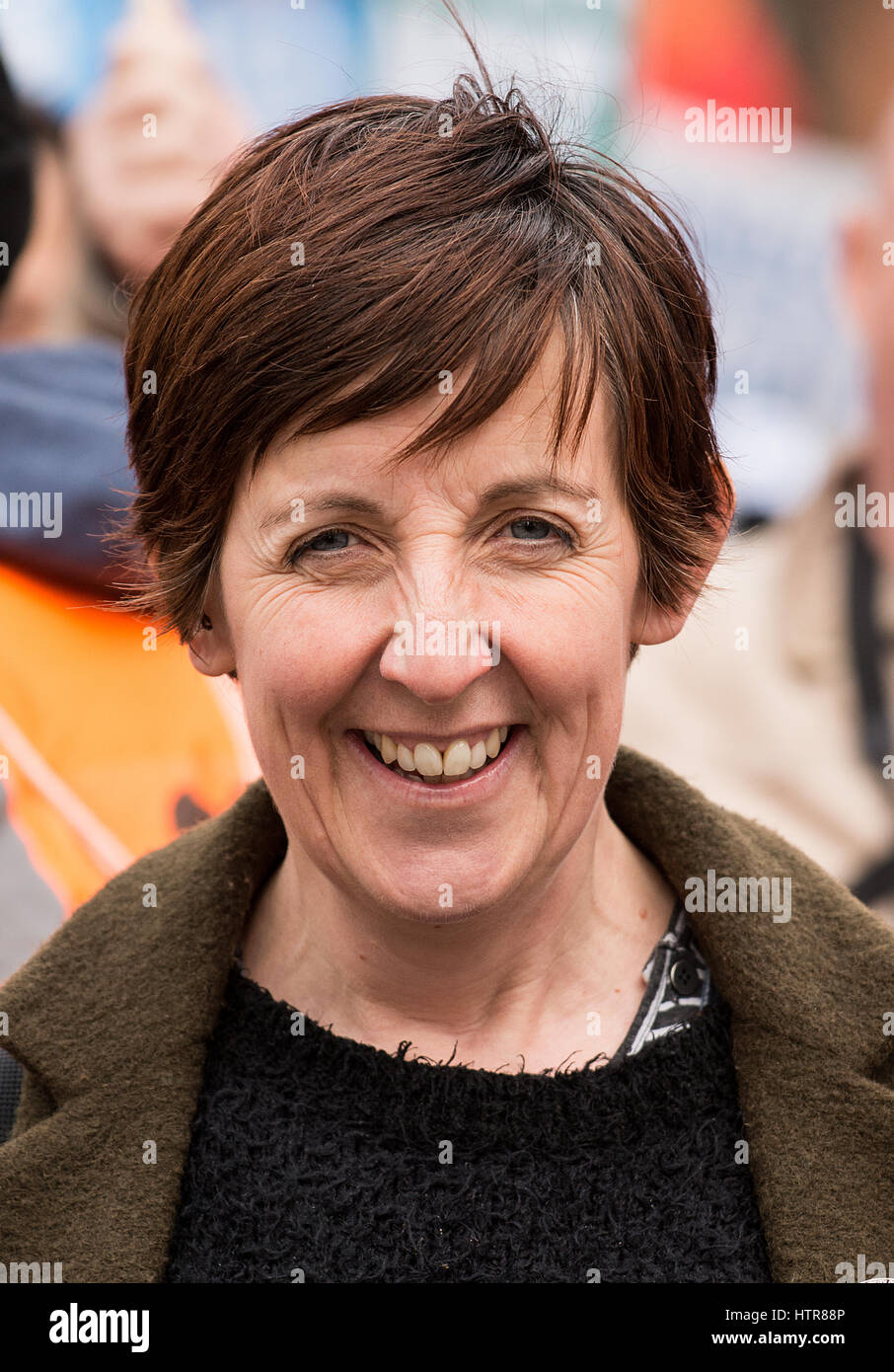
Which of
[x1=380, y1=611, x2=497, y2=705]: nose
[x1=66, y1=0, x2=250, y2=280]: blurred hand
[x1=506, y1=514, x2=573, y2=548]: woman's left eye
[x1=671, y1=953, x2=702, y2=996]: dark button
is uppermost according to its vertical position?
[x1=66, y1=0, x2=250, y2=280]: blurred hand

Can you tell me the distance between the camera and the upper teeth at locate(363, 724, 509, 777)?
1.75 meters

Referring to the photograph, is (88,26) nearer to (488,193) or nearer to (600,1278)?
(488,193)

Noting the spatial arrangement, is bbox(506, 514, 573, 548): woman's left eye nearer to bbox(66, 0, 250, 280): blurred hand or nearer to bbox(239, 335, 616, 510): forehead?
bbox(239, 335, 616, 510): forehead

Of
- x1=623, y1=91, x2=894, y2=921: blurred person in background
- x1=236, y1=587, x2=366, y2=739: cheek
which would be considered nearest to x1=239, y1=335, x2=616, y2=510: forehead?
x1=236, y1=587, x2=366, y2=739: cheek

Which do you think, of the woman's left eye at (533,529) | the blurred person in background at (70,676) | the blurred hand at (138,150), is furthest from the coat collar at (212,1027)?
the blurred hand at (138,150)

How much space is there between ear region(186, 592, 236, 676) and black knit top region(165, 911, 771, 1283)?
49cm

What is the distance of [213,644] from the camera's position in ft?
6.65

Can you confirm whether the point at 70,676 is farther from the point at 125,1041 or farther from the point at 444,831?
the point at 444,831

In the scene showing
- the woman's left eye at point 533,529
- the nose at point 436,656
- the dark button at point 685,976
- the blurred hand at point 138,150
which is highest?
the blurred hand at point 138,150

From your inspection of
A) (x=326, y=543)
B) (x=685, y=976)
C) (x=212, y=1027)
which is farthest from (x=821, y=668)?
(x=326, y=543)

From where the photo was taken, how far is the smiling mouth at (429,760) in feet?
5.74

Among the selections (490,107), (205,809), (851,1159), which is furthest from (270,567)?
(205,809)

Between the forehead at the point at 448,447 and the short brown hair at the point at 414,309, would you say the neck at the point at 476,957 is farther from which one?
the forehead at the point at 448,447

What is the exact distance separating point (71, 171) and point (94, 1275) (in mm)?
3050
